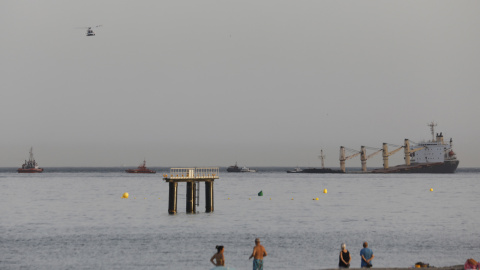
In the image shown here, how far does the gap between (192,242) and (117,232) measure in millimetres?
11620

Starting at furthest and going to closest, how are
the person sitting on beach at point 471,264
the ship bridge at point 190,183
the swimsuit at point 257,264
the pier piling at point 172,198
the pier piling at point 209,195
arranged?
1. the pier piling at point 209,195
2. the pier piling at point 172,198
3. the ship bridge at point 190,183
4. the swimsuit at point 257,264
5. the person sitting on beach at point 471,264

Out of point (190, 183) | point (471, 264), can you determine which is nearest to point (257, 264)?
point (471, 264)

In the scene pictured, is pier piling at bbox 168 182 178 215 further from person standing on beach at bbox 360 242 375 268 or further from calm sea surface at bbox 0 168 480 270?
person standing on beach at bbox 360 242 375 268

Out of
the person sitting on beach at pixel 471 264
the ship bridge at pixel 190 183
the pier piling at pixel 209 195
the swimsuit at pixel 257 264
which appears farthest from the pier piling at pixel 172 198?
the person sitting on beach at pixel 471 264

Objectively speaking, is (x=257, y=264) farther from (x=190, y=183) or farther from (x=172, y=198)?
(x=172, y=198)

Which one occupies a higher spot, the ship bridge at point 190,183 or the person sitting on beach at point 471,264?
the ship bridge at point 190,183

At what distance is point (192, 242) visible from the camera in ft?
174

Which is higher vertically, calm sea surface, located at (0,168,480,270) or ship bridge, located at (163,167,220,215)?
ship bridge, located at (163,167,220,215)

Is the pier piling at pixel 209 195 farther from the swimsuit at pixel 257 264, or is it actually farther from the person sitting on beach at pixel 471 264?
the person sitting on beach at pixel 471 264

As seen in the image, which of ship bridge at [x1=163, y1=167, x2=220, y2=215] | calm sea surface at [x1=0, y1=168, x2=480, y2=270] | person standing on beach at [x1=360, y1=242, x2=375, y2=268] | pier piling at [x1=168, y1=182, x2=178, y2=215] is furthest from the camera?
pier piling at [x1=168, y1=182, x2=178, y2=215]

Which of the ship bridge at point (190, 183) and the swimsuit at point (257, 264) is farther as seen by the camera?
the ship bridge at point (190, 183)

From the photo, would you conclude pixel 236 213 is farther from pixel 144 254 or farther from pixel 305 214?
pixel 144 254

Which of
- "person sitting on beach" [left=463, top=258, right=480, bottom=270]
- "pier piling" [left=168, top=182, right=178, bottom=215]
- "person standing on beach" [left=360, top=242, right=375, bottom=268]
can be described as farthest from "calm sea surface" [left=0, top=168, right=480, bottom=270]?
"person sitting on beach" [left=463, top=258, right=480, bottom=270]

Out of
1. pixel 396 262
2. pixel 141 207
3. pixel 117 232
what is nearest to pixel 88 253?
pixel 117 232
